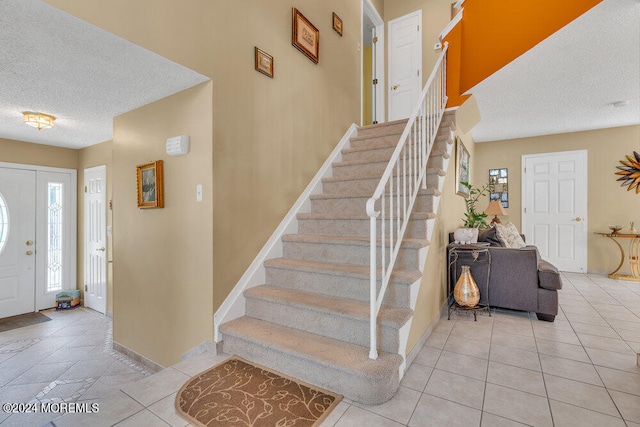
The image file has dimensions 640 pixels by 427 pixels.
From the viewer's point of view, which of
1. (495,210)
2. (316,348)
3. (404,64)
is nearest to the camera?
(316,348)

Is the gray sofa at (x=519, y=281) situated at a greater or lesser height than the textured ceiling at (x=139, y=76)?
lesser

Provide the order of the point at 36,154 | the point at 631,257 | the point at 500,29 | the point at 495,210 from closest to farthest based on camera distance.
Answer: the point at 500,29 < the point at 36,154 < the point at 631,257 < the point at 495,210

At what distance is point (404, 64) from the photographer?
5.02 m

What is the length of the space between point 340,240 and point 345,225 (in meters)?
0.27

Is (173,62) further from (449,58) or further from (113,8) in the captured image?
(449,58)

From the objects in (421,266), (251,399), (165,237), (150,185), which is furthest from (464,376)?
(150,185)

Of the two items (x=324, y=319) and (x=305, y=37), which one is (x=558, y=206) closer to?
(x=305, y=37)

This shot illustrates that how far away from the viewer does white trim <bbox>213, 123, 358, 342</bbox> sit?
220 cm

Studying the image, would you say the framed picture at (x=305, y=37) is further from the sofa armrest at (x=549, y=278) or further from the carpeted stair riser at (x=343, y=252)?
the sofa armrest at (x=549, y=278)

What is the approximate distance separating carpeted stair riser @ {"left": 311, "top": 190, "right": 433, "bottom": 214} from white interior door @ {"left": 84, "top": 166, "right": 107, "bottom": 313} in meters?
3.13

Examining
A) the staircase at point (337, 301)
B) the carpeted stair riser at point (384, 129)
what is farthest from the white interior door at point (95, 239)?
the carpeted stair riser at point (384, 129)

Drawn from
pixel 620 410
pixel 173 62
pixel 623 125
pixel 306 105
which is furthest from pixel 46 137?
pixel 623 125

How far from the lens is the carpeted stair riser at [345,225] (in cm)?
231

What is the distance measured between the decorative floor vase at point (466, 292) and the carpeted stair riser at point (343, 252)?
1.15m
